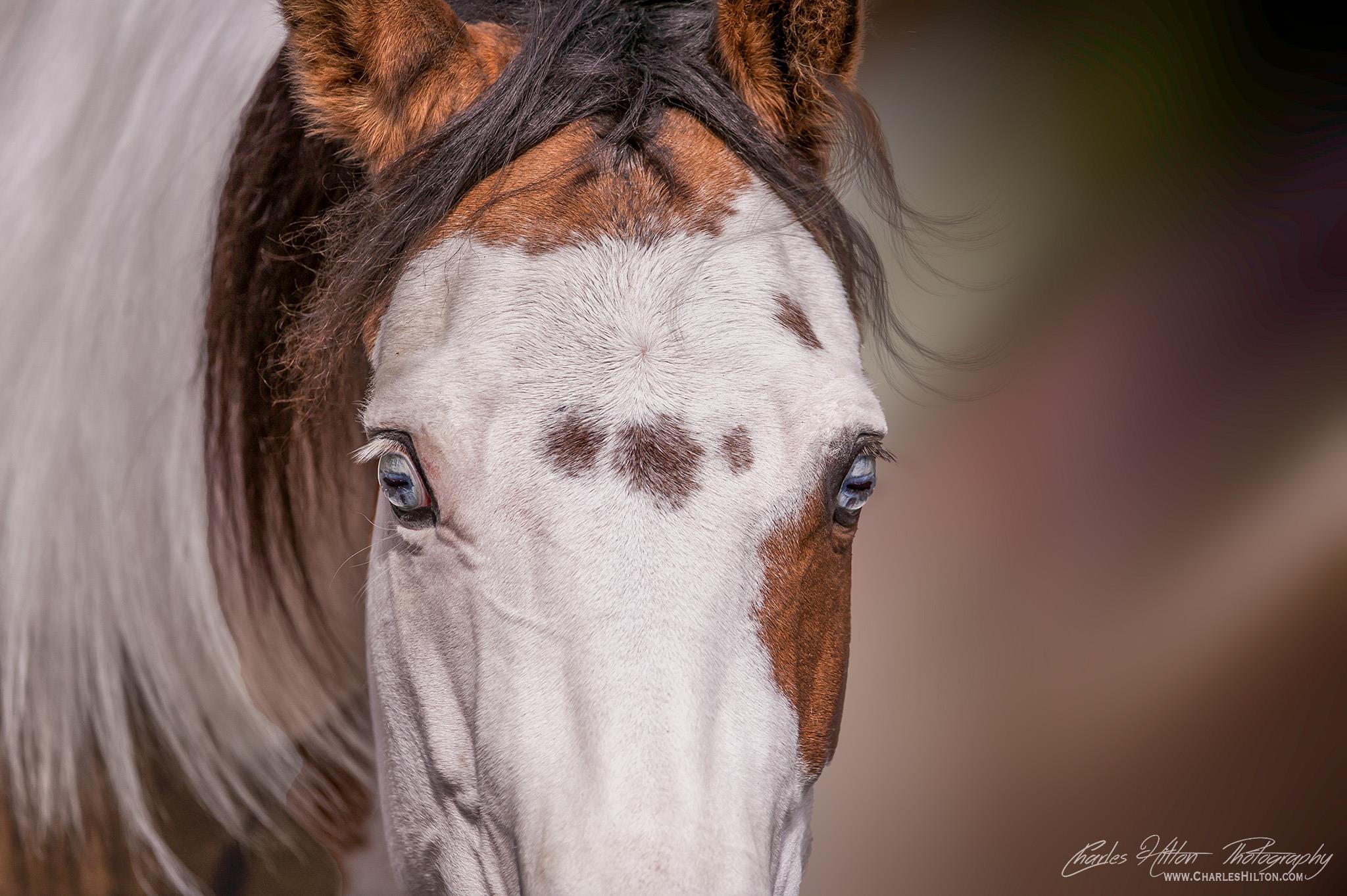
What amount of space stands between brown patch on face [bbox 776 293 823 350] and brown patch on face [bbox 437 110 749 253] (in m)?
0.11

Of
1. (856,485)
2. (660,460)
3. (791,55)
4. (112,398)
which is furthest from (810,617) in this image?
(112,398)

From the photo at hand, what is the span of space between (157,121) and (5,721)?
0.87m

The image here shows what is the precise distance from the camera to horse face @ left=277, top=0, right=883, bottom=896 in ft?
2.26

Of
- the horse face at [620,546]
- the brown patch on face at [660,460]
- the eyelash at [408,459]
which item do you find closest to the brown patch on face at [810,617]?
the horse face at [620,546]

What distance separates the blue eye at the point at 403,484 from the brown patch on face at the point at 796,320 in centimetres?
39

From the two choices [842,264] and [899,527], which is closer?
[842,264]

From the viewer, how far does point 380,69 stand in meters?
0.98

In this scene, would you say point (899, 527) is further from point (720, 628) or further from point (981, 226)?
point (720, 628)

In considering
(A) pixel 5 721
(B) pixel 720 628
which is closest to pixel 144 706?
(A) pixel 5 721

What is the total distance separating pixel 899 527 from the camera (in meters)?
2.70

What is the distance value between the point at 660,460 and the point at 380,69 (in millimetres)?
600

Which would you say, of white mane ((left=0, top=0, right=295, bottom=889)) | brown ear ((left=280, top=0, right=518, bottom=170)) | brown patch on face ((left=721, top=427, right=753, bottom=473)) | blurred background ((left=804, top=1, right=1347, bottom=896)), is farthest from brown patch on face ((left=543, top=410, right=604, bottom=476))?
blurred background ((left=804, top=1, right=1347, bottom=896))

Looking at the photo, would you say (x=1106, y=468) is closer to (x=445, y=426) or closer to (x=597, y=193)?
(x=597, y=193)

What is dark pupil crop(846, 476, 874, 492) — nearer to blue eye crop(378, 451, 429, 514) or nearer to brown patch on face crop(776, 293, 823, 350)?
brown patch on face crop(776, 293, 823, 350)
